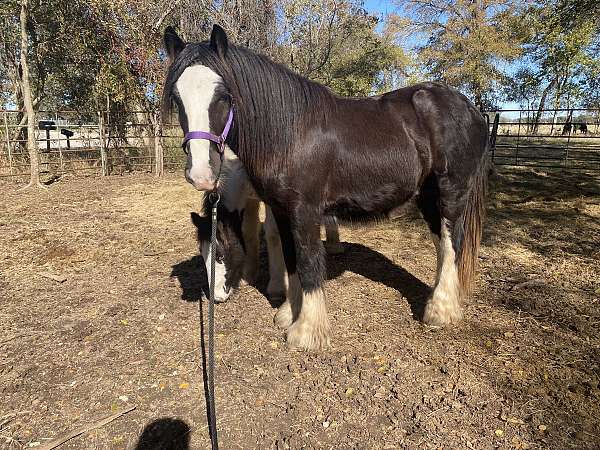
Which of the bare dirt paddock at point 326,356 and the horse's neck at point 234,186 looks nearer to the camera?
the bare dirt paddock at point 326,356

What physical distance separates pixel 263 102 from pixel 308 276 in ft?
4.03

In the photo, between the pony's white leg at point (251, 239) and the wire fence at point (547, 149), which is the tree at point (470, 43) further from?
the pony's white leg at point (251, 239)

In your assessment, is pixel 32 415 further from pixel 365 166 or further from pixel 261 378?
pixel 365 166

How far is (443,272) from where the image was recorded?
3234 millimetres

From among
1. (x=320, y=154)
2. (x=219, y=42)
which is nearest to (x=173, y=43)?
(x=219, y=42)

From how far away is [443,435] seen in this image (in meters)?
2.10

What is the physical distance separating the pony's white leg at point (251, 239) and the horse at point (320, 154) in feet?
2.70

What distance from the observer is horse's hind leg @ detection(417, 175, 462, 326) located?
10.3 ft

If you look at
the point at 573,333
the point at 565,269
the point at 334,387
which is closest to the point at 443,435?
the point at 334,387

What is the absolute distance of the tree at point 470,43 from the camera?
819 inches

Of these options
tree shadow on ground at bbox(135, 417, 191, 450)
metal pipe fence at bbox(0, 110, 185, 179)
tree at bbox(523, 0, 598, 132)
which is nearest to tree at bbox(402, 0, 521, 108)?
tree at bbox(523, 0, 598, 132)

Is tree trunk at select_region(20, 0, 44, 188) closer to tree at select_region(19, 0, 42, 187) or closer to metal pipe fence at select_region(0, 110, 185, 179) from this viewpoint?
tree at select_region(19, 0, 42, 187)

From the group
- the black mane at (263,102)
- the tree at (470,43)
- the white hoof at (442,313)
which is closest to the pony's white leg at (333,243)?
the white hoof at (442,313)

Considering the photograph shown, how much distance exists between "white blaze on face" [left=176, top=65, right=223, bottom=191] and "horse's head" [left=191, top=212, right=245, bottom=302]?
1082 mm
